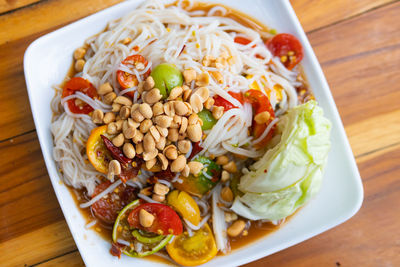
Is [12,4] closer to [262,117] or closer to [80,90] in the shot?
[80,90]

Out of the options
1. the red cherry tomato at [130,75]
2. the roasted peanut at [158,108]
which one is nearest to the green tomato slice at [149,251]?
the roasted peanut at [158,108]

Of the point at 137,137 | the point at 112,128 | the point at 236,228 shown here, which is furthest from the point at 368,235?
the point at 112,128

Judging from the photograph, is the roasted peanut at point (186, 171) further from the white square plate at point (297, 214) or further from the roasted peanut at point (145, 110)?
the white square plate at point (297, 214)

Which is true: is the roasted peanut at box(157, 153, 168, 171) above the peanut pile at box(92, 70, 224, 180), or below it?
below

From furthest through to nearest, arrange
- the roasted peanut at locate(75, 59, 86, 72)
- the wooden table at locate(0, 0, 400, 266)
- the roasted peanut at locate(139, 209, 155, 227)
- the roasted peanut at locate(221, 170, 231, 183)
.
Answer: the wooden table at locate(0, 0, 400, 266)
the roasted peanut at locate(75, 59, 86, 72)
the roasted peanut at locate(221, 170, 231, 183)
the roasted peanut at locate(139, 209, 155, 227)

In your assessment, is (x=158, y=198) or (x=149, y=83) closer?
(x=149, y=83)

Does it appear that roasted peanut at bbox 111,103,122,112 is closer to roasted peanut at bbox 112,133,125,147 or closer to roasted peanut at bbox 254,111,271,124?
roasted peanut at bbox 112,133,125,147

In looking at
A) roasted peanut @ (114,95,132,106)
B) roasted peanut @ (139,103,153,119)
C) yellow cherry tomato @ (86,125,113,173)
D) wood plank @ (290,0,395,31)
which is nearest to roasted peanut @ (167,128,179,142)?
roasted peanut @ (139,103,153,119)

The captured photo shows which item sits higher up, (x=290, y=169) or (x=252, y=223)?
(x=290, y=169)
